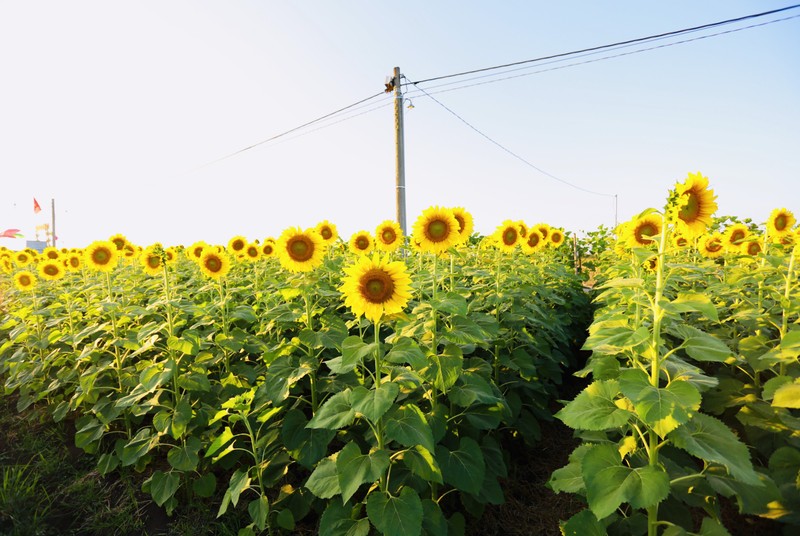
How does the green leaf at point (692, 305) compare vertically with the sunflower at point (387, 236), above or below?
below

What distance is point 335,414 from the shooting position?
2.53m

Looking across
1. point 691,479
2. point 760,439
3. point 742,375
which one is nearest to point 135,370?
Answer: point 691,479

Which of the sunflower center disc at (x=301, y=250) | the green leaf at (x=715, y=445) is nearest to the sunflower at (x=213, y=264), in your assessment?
the sunflower center disc at (x=301, y=250)

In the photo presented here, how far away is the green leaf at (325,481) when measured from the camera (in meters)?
2.55

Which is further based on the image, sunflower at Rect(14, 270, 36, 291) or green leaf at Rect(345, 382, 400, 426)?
sunflower at Rect(14, 270, 36, 291)

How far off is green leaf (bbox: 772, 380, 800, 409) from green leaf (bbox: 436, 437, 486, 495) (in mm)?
1851

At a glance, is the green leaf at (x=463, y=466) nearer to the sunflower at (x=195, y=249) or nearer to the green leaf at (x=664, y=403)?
the green leaf at (x=664, y=403)

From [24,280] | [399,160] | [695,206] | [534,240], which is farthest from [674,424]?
[399,160]

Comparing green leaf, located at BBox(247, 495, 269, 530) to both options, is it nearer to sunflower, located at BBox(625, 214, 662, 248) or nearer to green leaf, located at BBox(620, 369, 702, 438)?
green leaf, located at BBox(620, 369, 702, 438)

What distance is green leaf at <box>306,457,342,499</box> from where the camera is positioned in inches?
100

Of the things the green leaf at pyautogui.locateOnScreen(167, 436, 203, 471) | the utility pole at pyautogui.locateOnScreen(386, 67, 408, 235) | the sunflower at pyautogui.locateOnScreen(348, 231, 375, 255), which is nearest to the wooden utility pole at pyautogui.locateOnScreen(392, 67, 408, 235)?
the utility pole at pyautogui.locateOnScreen(386, 67, 408, 235)

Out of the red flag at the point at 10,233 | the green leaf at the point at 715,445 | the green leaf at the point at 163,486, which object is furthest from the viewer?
the red flag at the point at 10,233

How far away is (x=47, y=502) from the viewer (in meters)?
4.03

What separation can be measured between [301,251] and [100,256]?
3.74m
